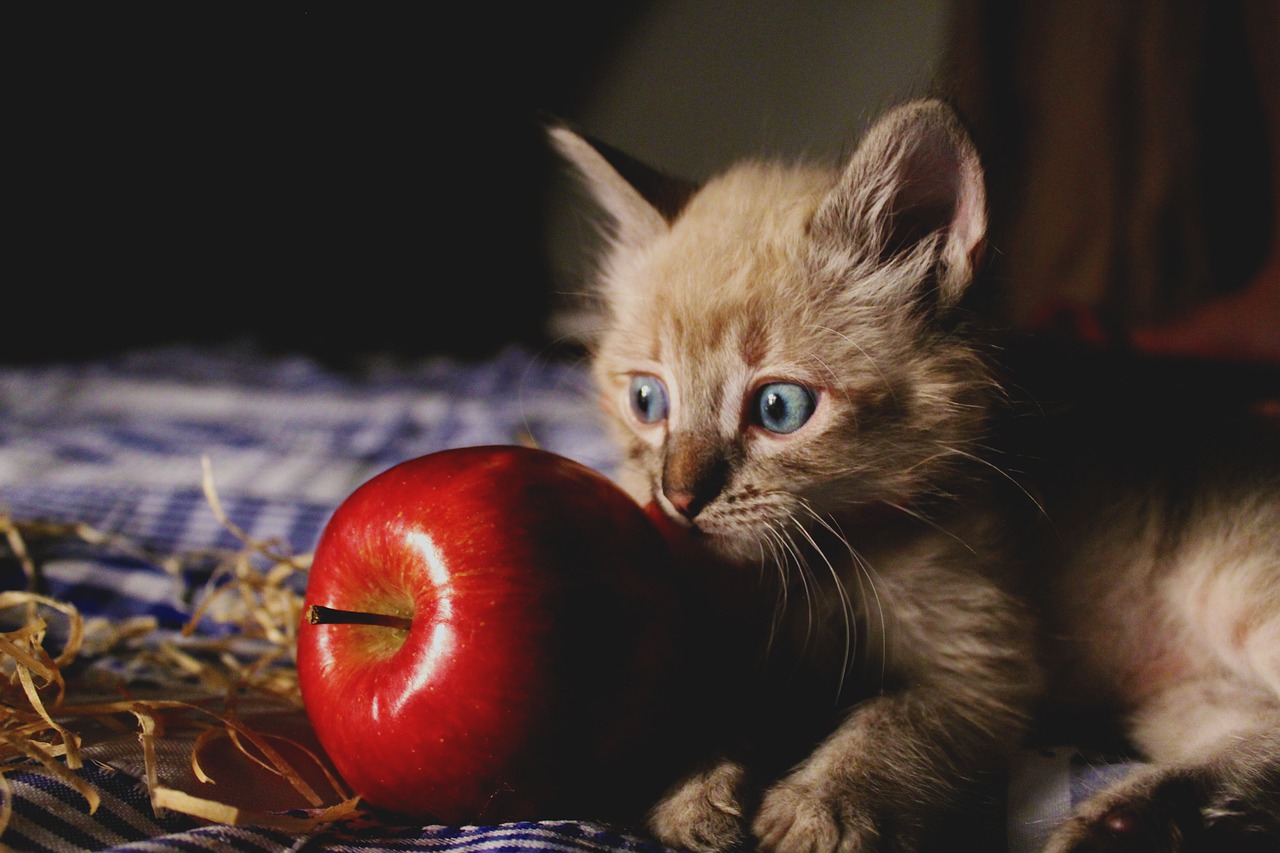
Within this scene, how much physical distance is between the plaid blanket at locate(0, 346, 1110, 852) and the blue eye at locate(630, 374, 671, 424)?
24 cm

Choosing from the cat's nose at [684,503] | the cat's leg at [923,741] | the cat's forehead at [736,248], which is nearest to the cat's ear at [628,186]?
the cat's forehead at [736,248]

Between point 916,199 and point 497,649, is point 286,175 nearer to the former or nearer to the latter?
point 916,199

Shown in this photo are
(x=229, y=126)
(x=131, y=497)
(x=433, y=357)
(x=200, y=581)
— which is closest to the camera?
(x=200, y=581)

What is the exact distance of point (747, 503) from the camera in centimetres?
85

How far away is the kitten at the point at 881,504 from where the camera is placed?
843 mm

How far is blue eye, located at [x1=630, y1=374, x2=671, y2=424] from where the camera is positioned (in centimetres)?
97

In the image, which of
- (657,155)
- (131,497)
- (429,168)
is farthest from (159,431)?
(657,155)

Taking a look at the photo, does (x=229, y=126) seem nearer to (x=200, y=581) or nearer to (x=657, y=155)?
(x=657, y=155)

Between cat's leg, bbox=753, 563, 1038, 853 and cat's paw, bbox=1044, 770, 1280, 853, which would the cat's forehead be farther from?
cat's paw, bbox=1044, 770, 1280, 853

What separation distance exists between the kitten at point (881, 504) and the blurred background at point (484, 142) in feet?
3.09

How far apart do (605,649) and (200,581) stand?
0.92m

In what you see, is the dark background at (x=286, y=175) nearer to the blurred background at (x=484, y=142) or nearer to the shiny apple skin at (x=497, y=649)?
the blurred background at (x=484, y=142)

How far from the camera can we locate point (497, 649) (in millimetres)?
689

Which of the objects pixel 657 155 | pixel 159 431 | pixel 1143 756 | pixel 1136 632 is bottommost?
pixel 159 431
